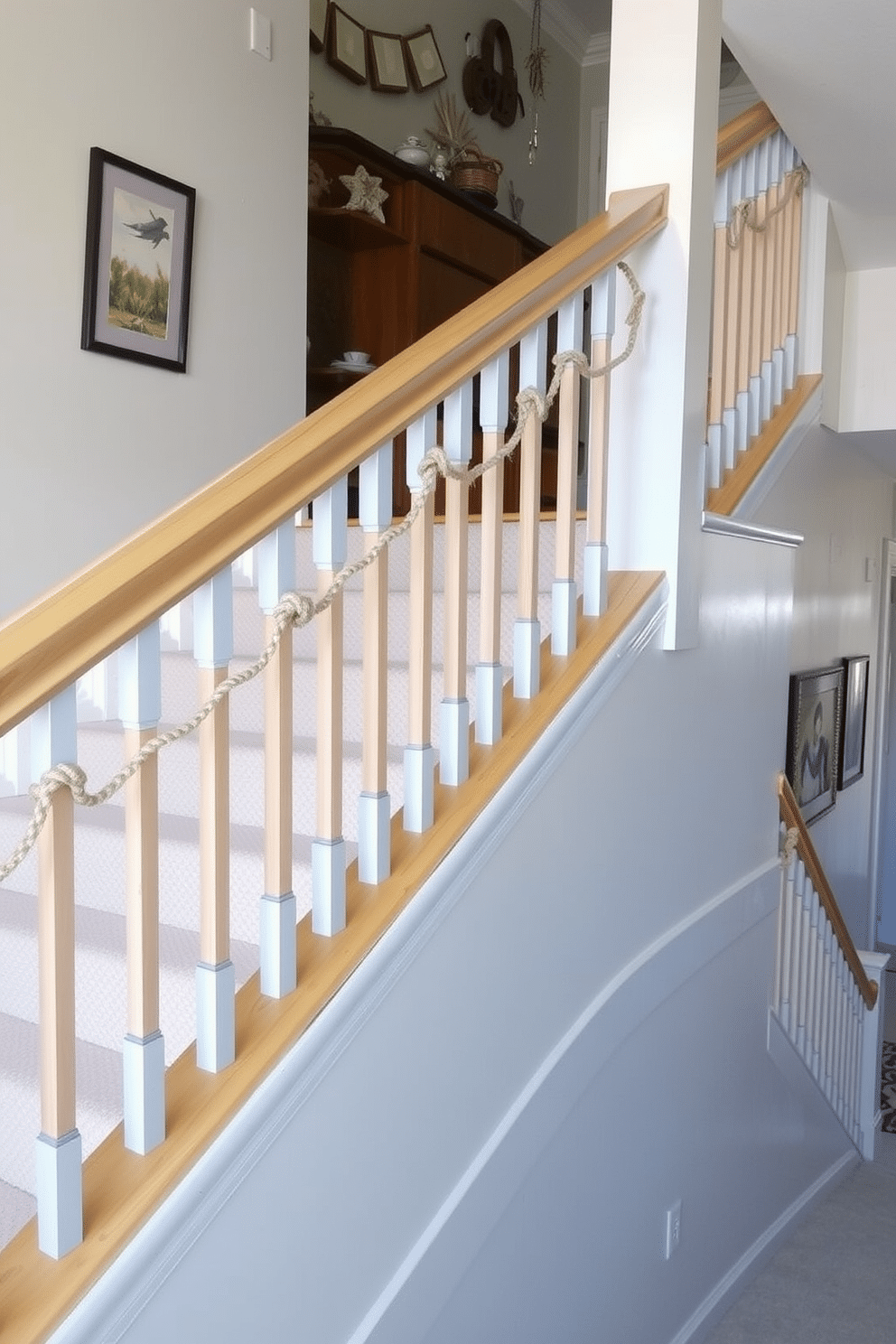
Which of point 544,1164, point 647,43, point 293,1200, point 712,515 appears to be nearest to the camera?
point 293,1200

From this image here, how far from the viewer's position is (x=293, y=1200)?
4.41 ft

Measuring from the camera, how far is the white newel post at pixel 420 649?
4.84 ft

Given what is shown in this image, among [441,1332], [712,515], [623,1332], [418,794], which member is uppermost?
[712,515]

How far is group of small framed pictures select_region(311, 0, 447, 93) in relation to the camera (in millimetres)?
4246

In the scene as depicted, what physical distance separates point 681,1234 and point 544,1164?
34.1 inches

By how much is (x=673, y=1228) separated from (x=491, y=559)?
1662mm

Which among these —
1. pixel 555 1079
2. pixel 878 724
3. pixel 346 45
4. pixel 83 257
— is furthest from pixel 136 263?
pixel 878 724

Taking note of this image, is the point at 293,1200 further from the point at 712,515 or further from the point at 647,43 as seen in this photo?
the point at 647,43

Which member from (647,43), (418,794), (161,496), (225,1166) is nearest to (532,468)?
(418,794)

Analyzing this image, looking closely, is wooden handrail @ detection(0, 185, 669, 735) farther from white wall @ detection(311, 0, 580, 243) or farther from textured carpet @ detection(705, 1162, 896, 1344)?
white wall @ detection(311, 0, 580, 243)

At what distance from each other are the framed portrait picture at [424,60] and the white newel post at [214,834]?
437 centimetres

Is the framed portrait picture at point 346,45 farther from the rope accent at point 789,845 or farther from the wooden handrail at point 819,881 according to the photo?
the rope accent at point 789,845

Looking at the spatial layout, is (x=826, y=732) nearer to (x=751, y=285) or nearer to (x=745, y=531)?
(x=751, y=285)

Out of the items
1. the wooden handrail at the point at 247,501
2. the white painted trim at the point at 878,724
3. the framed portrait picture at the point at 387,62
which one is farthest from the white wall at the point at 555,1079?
the framed portrait picture at the point at 387,62
